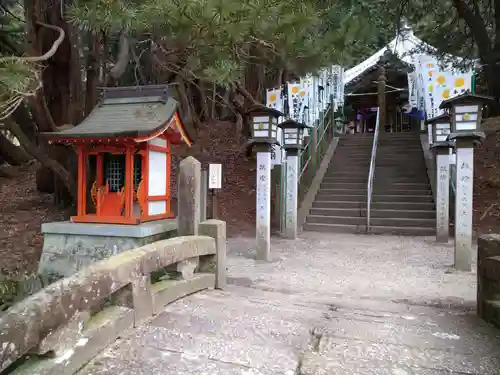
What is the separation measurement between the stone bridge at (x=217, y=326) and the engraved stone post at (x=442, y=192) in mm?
4230

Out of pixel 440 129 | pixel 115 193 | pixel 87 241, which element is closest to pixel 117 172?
pixel 115 193

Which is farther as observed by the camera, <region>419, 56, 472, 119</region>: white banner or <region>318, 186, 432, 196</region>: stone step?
<region>318, 186, 432, 196</region>: stone step

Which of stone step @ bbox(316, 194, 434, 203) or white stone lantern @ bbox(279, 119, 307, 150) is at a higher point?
white stone lantern @ bbox(279, 119, 307, 150)

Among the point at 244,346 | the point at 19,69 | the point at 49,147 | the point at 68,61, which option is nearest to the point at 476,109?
the point at 244,346

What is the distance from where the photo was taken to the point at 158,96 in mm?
8031

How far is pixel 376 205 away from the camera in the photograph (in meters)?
12.2

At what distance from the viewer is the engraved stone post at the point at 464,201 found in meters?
7.05

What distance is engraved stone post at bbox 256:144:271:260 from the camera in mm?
8016

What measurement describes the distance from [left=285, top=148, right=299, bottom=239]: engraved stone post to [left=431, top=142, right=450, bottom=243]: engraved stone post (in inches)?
129

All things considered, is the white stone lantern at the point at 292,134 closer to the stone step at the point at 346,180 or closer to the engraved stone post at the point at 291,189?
the engraved stone post at the point at 291,189

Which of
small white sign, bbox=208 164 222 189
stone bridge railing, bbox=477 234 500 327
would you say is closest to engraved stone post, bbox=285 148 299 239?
small white sign, bbox=208 164 222 189

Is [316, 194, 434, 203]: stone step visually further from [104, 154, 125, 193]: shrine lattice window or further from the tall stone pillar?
[104, 154, 125, 193]: shrine lattice window

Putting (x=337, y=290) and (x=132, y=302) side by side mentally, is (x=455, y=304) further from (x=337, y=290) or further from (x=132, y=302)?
(x=132, y=302)

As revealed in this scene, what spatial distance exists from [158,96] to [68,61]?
4433 mm
